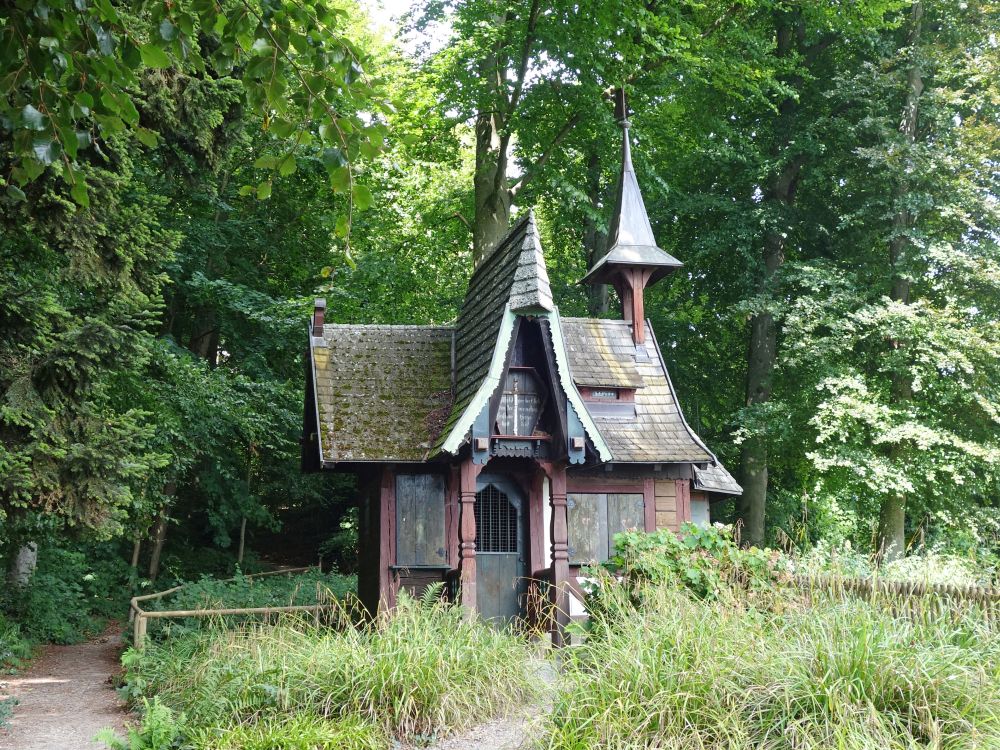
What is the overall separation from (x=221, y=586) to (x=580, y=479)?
595 centimetres

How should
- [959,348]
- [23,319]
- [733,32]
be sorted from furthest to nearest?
[733,32], [959,348], [23,319]

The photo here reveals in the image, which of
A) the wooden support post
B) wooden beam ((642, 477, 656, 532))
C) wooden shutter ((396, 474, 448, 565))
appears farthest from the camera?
wooden beam ((642, 477, 656, 532))

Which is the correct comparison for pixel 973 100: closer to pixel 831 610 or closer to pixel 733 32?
pixel 733 32

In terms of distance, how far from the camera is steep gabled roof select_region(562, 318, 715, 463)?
14391 mm

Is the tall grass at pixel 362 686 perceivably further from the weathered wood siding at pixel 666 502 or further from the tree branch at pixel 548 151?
the tree branch at pixel 548 151

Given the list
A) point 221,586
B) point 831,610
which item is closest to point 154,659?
point 221,586

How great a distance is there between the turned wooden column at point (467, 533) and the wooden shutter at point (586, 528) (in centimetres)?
240

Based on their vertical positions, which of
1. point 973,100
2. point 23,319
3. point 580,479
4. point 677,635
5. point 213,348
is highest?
point 973,100

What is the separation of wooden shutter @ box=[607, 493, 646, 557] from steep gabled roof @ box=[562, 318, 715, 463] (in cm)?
79

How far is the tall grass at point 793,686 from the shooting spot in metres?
5.87

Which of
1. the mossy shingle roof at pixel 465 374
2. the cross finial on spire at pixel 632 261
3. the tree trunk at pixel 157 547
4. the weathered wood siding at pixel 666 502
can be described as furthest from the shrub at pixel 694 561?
the tree trunk at pixel 157 547

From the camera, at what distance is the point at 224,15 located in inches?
165

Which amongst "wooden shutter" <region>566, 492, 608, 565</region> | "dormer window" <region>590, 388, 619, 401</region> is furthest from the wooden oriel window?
"dormer window" <region>590, 388, 619, 401</region>

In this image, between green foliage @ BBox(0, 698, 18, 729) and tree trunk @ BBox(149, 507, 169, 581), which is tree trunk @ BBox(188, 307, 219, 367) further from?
green foliage @ BBox(0, 698, 18, 729)
